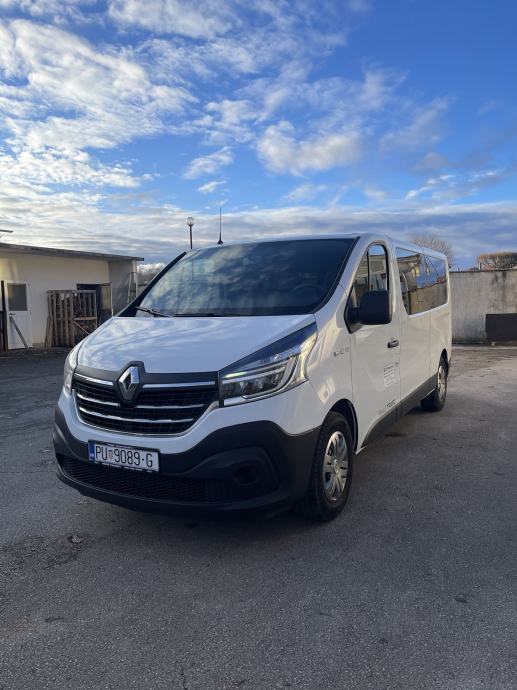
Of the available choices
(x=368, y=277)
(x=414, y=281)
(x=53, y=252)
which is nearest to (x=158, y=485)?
(x=368, y=277)

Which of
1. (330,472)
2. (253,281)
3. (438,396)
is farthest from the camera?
(438,396)

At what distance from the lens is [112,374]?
321 centimetres

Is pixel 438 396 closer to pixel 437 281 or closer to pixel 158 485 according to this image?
pixel 437 281

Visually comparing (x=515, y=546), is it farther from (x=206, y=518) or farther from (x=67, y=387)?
(x=67, y=387)

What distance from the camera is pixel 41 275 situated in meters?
17.3

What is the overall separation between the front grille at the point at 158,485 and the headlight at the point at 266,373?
495 mm

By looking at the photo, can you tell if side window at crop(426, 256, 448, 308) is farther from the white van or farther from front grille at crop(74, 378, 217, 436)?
front grille at crop(74, 378, 217, 436)

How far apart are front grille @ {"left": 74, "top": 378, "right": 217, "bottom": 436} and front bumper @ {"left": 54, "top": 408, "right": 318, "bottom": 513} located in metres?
0.13

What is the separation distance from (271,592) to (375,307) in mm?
1917

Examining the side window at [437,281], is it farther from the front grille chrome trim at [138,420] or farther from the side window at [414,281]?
the front grille chrome trim at [138,420]

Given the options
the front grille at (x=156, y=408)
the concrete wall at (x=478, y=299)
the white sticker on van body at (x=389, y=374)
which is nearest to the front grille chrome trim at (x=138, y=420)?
the front grille at (x=156, y=408)

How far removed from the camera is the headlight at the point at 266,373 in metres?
Result: 2.97

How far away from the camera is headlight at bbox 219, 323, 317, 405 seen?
9.74 feet

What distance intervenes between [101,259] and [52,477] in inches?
617
